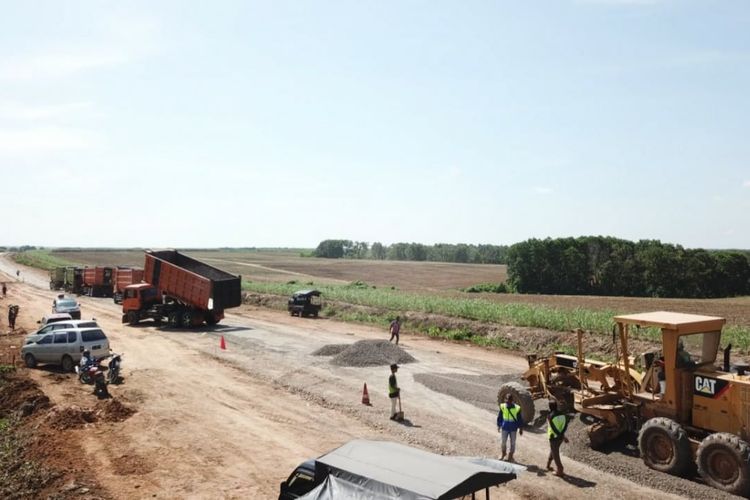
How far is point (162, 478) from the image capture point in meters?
12.9

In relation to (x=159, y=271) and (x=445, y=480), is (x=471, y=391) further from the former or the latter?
(x=159, y=271)

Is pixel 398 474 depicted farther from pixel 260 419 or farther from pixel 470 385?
pixel 470 385

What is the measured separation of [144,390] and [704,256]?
242 feet

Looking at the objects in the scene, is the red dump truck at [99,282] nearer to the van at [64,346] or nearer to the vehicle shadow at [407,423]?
the van at [64,346]

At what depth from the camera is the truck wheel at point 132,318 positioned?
38.1 m

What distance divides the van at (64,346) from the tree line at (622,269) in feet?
197

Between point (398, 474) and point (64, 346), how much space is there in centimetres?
2092

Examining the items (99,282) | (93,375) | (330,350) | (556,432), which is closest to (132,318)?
(330,350)

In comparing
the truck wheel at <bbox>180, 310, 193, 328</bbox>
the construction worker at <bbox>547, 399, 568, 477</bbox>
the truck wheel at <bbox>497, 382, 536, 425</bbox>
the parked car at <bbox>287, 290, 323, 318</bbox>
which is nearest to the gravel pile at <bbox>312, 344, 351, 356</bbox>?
the truck wheel at <bbox>180, 310, 193, 328</bbox>

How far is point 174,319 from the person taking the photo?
3697 cm

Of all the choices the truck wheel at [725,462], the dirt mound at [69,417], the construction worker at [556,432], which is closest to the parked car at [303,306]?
the dirt mound at [69,417]

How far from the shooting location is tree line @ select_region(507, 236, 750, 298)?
72.0m

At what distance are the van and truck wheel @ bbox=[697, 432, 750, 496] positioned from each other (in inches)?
859

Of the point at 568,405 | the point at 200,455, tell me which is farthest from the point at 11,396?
the point at 568,405
